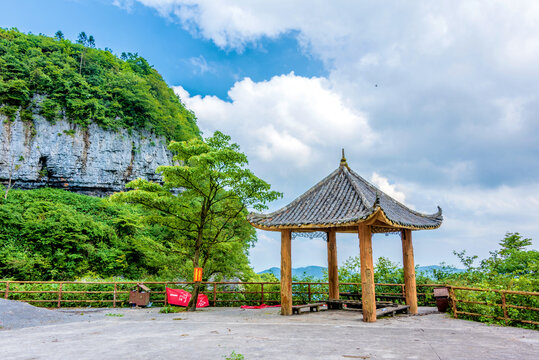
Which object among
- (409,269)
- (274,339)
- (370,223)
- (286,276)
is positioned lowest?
(274,339)

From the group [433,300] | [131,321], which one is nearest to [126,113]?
[131,321]

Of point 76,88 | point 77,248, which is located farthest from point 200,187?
point 76,88

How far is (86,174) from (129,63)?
67.2 ft

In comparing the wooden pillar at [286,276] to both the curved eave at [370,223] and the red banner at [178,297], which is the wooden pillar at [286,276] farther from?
the red banner at [178,297]

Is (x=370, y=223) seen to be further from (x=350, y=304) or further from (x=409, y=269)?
(x=350, y=304)

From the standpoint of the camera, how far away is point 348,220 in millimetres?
7707

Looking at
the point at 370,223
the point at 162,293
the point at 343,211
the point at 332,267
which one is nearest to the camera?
the point at 370,223

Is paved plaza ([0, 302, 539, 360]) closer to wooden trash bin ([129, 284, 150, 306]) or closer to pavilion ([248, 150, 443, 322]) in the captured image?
pavilion ([248, 150, 443, 322])

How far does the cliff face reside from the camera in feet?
88.9

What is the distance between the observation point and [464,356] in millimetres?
4523

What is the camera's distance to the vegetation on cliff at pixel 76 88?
28.7 metres

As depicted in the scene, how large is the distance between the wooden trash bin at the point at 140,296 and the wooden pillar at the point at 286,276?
18.8 ft

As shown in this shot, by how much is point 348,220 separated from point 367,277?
56.8 inches

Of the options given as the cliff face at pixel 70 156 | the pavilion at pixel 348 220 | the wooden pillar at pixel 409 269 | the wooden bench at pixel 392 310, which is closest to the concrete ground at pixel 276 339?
the wooden bench at pixel 392 310
